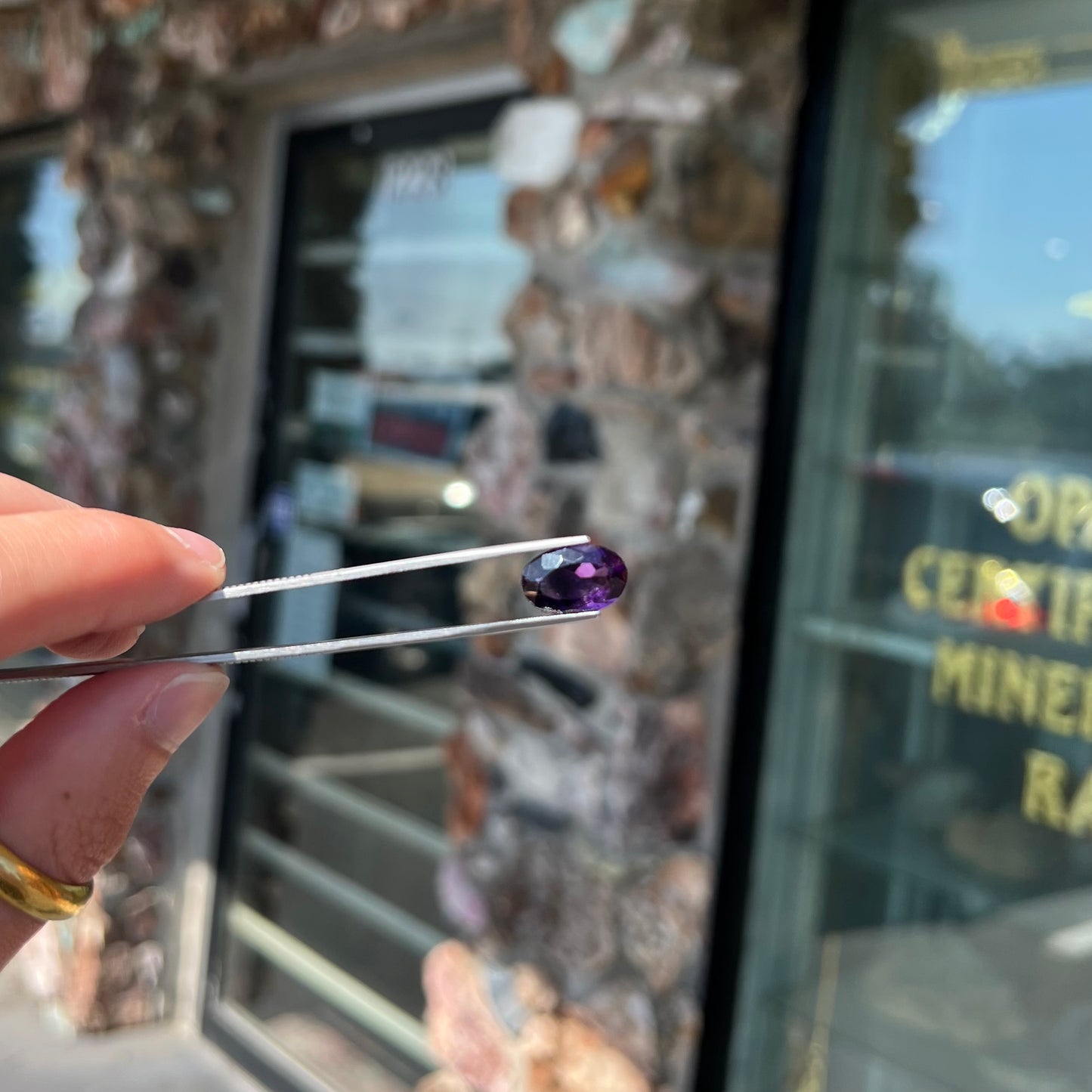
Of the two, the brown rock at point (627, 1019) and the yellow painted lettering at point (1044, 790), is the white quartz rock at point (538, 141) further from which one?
the brown rock at point (627, 1019)

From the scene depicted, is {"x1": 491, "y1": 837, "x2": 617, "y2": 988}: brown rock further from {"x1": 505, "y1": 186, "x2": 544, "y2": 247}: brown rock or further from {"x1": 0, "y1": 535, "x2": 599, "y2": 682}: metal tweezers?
{"x1": 0, "y1": 535, "x2": 599, "y2": 682}: metal tweezers

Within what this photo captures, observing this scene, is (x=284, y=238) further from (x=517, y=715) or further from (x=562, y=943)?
(x=562, y=943)

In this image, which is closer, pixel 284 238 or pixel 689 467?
pixel 689 467

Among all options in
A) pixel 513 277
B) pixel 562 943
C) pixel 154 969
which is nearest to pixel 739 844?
pixel 562 943

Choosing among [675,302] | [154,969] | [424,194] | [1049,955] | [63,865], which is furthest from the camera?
[154,969]

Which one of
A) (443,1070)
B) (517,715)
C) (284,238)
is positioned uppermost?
(284,238)

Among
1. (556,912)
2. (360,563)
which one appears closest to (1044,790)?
(556,912)

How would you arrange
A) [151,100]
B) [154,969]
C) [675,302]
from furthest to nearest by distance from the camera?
1. [154,969]
2. [151,100]
3. [675,302]

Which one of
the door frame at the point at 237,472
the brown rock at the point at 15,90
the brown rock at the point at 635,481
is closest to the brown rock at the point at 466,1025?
the brown rock at the point at 635,481
